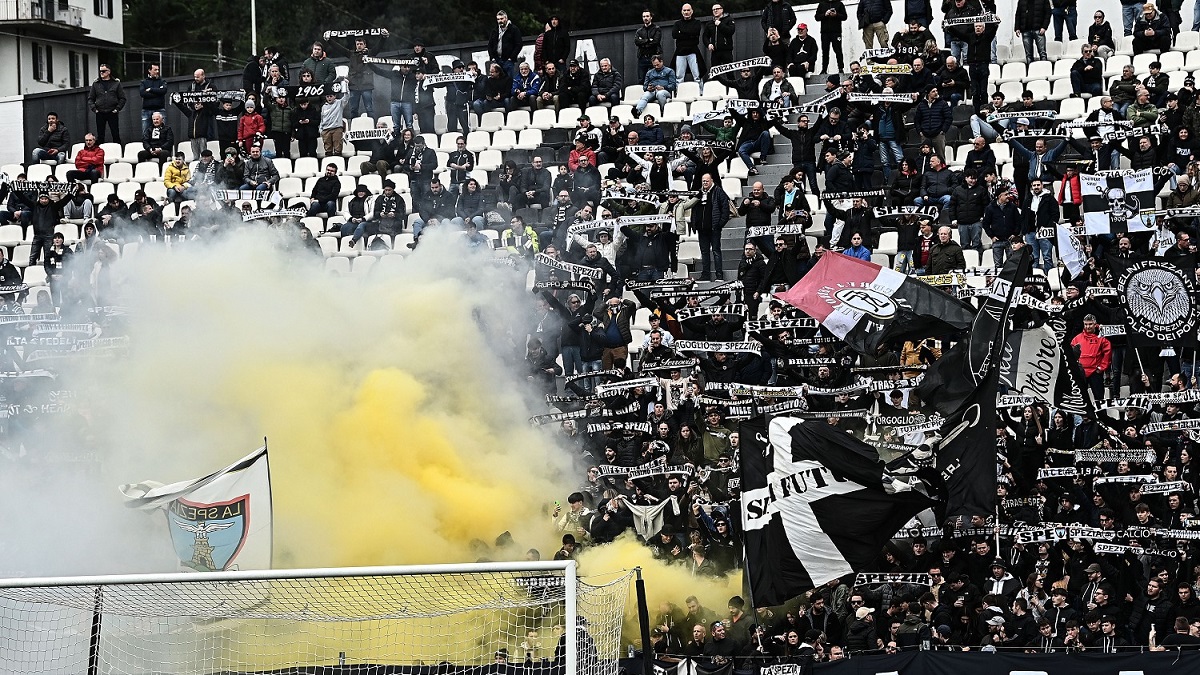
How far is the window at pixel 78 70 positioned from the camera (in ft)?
149

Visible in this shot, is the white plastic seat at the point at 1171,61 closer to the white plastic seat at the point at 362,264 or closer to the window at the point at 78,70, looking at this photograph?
the white plastic seat at the point at 362,264

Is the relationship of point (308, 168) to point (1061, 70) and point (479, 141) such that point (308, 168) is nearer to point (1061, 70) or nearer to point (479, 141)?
point (479, 141)

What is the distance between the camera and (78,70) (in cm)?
4578

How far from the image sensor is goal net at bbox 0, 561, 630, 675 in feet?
42.6

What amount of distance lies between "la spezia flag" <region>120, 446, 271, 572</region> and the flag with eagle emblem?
8894 mm

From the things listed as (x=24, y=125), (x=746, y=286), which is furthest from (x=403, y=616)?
(x=24, y=125)

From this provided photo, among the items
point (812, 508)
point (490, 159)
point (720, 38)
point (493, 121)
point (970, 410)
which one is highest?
point (720, 38)

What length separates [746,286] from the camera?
19.9 m

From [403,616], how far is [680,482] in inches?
184

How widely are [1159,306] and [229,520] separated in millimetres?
9415

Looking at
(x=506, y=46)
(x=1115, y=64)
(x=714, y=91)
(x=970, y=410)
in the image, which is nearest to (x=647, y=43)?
(x=714, y=91)

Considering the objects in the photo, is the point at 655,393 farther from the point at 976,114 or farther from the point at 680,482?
the point at 976,114

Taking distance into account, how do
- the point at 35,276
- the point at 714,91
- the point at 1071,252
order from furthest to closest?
1. the point at 714,91
2. the point at 35,276
3. the point at 1071,252

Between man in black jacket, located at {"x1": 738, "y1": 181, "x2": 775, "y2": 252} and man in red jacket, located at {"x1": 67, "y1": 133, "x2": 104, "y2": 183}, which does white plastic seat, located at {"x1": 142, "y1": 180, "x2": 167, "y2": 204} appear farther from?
man in black jacket, located at {"x1": 738, "y1": 181, "x2": 775, "y2": 252}
